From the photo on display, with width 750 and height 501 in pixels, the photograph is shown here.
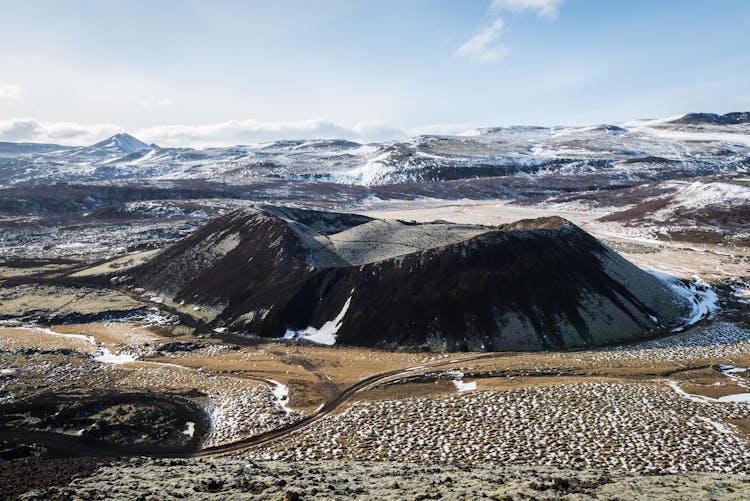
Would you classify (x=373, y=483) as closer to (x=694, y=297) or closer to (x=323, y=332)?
(x=323, y=332)

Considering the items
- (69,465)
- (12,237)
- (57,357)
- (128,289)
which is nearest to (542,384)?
(69,465)

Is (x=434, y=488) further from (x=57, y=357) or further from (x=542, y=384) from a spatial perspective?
(x=57, y=357)

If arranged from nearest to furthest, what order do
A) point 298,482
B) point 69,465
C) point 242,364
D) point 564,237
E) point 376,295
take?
point 298,482, point 69,465, point 242,364, point 376,295, point 564,237

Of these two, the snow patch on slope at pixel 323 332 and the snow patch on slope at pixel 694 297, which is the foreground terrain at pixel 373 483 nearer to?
the snow patch on slope at pixel 323 332

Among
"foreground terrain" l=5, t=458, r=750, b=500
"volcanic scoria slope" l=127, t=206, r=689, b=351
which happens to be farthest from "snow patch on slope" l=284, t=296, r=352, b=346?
"foreground terrain" l=5, t=458, r=750, b=500

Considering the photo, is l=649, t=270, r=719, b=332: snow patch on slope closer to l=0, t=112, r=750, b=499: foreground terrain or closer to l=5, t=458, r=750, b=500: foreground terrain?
l=0, t=112, r=750, b=499: foreground terrain

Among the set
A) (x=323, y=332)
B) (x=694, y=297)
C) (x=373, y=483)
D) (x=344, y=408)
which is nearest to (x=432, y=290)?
(x=323, y=332)

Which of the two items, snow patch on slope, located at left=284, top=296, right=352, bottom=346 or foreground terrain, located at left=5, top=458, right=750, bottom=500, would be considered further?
snow patch on slope, located at left=284, top=296, right=352, bottom=346

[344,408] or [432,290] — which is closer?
[344,408]

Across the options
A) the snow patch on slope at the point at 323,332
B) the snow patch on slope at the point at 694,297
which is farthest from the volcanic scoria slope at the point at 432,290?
the snow patch on slope at the point at 694,297
